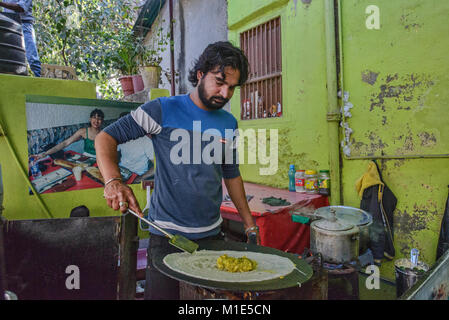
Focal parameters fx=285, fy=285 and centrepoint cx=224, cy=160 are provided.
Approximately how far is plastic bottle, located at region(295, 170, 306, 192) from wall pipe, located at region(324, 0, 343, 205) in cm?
33

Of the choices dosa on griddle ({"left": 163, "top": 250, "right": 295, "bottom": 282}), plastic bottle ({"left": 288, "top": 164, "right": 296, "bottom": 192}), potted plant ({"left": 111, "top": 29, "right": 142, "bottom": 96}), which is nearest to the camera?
dosa on griddle ({"left": 163, "top": 250, "right": 295, "bottom": 282})

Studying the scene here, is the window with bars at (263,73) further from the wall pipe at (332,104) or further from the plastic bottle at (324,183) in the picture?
the plastic bottle at (324,183)

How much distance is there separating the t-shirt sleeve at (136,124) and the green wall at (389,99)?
2.29 metres

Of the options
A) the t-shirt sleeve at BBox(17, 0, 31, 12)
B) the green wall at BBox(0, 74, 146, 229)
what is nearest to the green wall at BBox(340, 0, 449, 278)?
the green wall at BBox(0, 74, 146, 229)

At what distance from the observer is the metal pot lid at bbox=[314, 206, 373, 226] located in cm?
255

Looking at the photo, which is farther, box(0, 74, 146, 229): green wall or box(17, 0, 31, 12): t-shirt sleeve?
box(17, 0, 31, 12): t-shirt sleeve

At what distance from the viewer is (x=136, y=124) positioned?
1651 millimetres

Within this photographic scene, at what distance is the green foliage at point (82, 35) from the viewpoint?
477 centimetres

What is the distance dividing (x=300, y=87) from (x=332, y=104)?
54 centimetres

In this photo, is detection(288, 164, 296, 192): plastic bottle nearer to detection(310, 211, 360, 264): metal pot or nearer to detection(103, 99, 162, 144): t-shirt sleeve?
detection(310, 211, 360, 264): metal pot

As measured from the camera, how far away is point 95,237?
1.65 m

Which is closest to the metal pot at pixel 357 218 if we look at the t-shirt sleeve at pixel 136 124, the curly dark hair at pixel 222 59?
the curly dark hair at pixel 222 59

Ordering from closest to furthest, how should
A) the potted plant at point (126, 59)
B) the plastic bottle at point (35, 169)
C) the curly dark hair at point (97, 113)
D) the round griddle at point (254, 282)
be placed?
the round griddle at point (254, 282) < the plastic bottle at point (35, 169) < the curly dark hair at point (97, 113) < the potted plant at point (126, 59)
